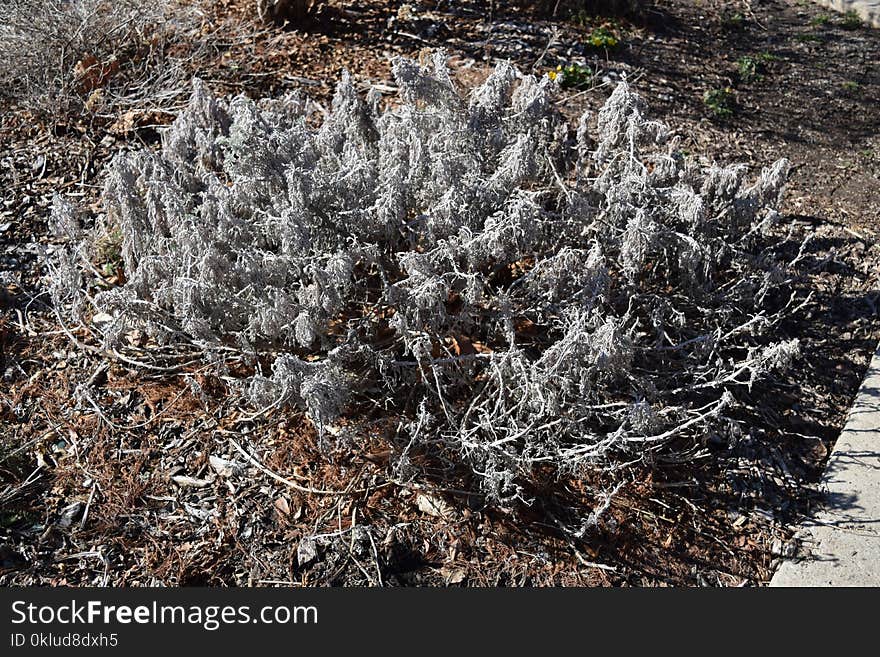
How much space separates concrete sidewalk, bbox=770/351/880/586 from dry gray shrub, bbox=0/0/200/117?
4460mm

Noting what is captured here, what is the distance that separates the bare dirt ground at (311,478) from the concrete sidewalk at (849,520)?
3.2 inches

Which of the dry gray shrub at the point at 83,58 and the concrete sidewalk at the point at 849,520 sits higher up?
the dry gray shrub at the point at 83,58

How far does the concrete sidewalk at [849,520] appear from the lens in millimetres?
3336

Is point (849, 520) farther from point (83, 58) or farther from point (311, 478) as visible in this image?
point (83, 58)

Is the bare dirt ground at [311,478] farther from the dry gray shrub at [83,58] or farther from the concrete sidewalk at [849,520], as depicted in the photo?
the dry gray shrub at [83,58]

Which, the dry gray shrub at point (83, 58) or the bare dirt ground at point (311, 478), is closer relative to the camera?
the bare dirt ground at point (311, 478)

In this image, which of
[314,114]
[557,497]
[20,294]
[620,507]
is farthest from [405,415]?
[314,114]

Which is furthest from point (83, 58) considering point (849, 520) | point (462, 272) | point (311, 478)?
point (849, 520)

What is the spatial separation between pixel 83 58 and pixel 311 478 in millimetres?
3674

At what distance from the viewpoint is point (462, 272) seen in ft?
11.9

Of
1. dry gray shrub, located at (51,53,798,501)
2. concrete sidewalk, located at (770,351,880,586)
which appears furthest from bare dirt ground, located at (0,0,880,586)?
dry gray shrub, located at (51,53,798,501)

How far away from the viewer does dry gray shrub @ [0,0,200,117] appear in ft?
17.8

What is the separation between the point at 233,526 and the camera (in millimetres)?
3428

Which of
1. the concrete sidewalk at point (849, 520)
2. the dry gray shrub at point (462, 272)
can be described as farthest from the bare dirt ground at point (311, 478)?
the dry gray shrub at point (462, 272)
